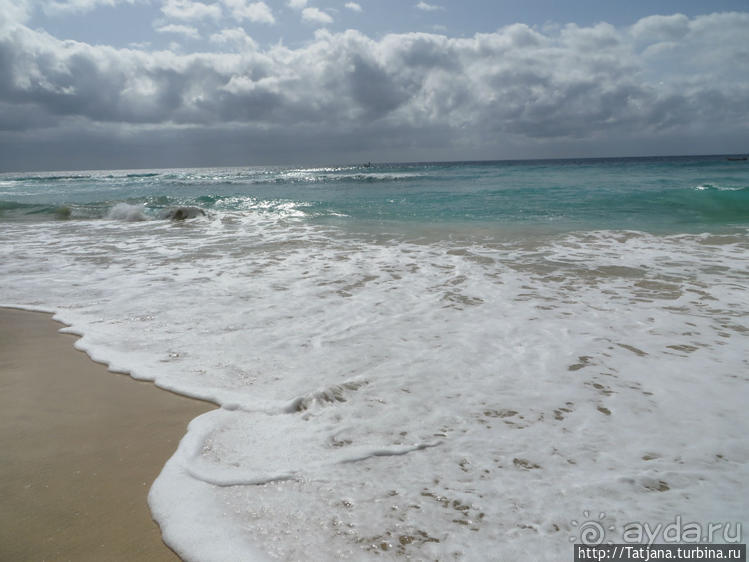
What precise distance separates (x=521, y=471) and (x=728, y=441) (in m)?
1.21

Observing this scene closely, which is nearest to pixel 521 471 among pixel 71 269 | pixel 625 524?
pixel 625 524

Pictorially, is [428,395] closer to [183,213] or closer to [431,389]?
[431,389]

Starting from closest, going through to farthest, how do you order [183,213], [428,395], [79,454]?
[79,454] → [428,395] → [183,213]

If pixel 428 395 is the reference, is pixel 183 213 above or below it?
above

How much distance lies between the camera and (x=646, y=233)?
380 inches

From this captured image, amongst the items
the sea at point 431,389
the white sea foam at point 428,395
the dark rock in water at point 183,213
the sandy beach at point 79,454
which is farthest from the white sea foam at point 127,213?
the sandy beach at point 79,454

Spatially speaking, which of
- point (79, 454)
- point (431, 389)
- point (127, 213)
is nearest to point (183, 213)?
point (127, 213)

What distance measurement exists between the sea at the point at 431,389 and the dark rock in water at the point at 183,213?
23.7ft

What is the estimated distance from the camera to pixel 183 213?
14562mm

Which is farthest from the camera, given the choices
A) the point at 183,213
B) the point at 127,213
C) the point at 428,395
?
the point at 127,213

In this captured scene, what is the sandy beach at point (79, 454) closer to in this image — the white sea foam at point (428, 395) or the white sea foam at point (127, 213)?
the white sea foam at point (428, 395)

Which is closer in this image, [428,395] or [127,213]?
[428,395]

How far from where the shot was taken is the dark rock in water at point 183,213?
14555 millimetres

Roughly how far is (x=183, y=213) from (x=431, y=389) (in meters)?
13.7
